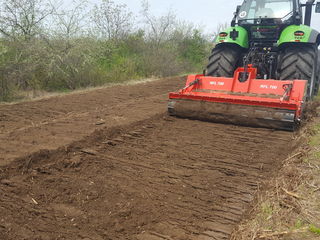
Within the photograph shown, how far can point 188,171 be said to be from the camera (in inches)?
150

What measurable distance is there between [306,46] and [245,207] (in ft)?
14.2

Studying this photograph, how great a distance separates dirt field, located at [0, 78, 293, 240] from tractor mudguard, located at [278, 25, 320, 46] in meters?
1.91

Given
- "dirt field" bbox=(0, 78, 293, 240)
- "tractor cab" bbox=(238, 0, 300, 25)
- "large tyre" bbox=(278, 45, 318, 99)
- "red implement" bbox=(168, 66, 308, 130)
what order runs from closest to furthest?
"dirt field" bbox=(0, 78, 293, 240) → "red implement" bbox=(168, 66, 308, 130) → "large tyre" bbox=(278, 45, 318, 99) → "tractor cab" bbox=(238, 0, 300, 25)

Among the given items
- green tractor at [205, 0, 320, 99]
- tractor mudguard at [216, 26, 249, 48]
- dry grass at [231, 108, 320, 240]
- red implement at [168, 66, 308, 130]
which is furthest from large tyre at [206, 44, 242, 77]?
dry grass at [231, 108, 320, 240]

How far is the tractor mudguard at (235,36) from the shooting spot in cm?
671

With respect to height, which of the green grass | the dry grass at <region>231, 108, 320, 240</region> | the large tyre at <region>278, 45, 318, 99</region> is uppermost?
the large tyre at <region>278, 45, 318, 99</region>

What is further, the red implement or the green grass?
the red implement

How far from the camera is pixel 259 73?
6.68m

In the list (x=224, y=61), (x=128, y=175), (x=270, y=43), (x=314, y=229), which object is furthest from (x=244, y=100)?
(x=314, y=229)

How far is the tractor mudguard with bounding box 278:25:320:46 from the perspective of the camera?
6.07 m

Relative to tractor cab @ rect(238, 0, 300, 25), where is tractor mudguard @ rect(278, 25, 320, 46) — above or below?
below

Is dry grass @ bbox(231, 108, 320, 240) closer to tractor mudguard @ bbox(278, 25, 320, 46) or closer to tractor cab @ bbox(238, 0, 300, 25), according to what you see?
tractor mudguard @ bbox(278, 25, 320, 46)

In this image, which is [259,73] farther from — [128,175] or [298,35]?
[128,175]

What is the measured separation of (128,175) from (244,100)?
2629mm
